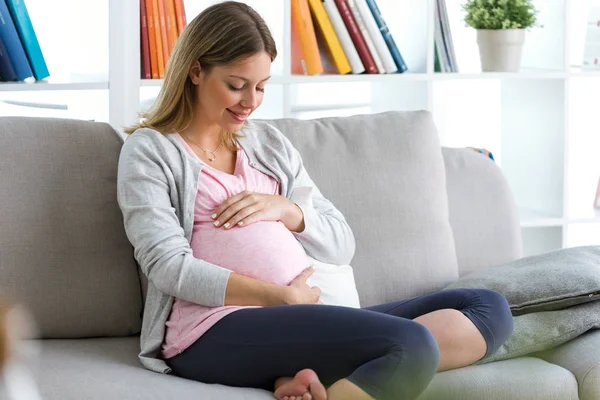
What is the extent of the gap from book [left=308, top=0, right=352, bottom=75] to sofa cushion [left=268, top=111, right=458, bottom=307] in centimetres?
55

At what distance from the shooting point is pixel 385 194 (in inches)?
76.4

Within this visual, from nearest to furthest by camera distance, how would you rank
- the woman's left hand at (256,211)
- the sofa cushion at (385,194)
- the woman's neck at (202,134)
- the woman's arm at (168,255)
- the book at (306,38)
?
the woman's arm at (168,255) → the woman's left hand at (256,211) → the woman's neck at (202,134) → the sofa cushion at (385,194) → the book at (306,38)

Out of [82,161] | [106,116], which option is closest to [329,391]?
[82,161]

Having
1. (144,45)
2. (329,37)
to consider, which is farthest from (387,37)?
(144,45)

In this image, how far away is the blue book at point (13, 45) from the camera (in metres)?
2.25

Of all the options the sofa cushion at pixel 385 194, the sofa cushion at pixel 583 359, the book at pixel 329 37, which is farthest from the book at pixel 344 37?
the sofa cushion at pixel 583 359

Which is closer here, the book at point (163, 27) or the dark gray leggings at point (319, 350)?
the dark gray leggings at point (319, 350)

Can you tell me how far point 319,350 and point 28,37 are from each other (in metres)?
1.41

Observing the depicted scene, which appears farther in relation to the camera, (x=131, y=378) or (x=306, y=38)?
(x=306, y=38)

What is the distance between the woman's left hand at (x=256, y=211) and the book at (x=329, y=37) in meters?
0.98

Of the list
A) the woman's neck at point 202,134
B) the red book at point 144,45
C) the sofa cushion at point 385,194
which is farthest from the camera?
the red book at point 144,45

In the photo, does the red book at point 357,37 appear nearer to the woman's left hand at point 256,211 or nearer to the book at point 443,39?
the book at point 443,39

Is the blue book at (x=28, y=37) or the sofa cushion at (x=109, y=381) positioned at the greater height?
the blue book at (x=28, y=37)

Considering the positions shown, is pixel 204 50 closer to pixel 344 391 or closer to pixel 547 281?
pixel 344 391
